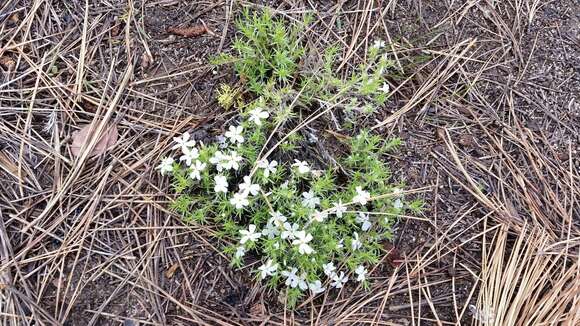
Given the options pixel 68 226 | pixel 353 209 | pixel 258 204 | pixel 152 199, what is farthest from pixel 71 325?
pixel 353 209

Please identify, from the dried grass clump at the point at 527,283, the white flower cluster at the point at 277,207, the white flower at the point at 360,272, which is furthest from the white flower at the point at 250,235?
the dried grass clump at the point at 527,283

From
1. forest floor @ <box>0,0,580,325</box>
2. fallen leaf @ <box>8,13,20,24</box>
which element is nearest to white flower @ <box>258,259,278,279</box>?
forest floor @ <box>0,0,580,325</box>

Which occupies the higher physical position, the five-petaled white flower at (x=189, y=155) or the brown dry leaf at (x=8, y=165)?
the five-petaled white flower at (x=189, y=155)

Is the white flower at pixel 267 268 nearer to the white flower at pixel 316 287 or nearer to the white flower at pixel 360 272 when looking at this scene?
the white flower at pixel 316 287

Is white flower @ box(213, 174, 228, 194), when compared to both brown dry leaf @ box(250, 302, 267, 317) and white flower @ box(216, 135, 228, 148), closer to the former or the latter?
white flower @ box(216, 135, 228, 148)

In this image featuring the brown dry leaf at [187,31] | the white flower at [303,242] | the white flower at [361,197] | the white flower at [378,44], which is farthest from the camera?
the brown dry leaf at [187,31]

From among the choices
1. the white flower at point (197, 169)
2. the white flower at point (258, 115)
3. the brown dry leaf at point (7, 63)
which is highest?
the white flower at point (258, 115)
